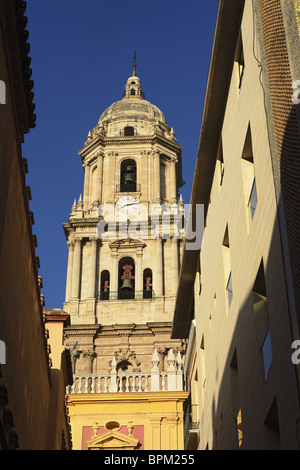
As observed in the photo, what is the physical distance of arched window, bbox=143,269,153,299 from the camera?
56234mm

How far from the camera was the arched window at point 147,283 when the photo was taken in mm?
56234

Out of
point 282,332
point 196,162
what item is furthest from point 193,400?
point 282,332

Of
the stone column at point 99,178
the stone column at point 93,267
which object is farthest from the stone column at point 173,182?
the stone column at point 93,267

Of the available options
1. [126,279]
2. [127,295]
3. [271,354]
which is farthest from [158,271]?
[271,354]

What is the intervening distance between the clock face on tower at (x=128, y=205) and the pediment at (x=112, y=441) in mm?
23750

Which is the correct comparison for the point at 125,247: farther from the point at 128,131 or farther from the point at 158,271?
the point at 128,131

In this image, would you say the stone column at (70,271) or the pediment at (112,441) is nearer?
the pediment at (112,441)

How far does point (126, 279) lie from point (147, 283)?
146 centimetres

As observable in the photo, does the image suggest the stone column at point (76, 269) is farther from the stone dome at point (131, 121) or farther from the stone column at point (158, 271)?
the stone dome at point (131, 121)

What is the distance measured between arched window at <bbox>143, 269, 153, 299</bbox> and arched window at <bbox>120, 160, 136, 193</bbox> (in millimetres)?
7156

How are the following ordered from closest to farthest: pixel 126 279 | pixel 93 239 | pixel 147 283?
pixel 147 283
pixel 126 279
pixel 93 239

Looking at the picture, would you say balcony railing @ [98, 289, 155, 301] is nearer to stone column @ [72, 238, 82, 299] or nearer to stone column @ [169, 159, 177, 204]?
stone column @ [72, 238, 82, 299]

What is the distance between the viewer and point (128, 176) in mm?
62219

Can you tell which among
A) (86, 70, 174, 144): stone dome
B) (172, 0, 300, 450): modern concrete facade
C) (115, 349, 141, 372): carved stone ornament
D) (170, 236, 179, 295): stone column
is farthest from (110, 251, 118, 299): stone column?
(172, 0, 300, 450): modern concrete facade
